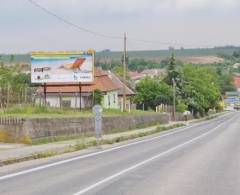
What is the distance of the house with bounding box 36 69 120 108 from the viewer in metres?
58.1

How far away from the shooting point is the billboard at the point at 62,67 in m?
48.0

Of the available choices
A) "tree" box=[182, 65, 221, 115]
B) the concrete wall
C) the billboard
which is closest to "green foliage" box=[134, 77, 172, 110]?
"tree" box=[182, 65, 221, 115]

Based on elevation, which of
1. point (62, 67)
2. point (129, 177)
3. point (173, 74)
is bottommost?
point (129, 177)

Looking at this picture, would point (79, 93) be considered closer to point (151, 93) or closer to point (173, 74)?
point (151, 93)

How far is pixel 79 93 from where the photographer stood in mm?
58250

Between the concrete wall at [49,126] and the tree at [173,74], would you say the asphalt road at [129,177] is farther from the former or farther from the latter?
the tree at [173,74]

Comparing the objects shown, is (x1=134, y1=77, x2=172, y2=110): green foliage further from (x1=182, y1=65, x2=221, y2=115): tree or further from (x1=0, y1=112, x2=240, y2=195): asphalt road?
(x1=0, y1=112, x2=240, y2=195): asphalt road

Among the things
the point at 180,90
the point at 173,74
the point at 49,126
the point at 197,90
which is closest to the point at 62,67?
the point at 49,126

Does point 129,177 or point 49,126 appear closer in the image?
point 129,177

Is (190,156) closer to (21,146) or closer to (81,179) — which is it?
(21,146)

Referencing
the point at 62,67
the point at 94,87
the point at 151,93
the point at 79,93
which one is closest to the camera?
the point at 62,67

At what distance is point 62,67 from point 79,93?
32.5 ft

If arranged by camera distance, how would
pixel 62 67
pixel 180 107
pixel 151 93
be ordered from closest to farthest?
1. pixel 62 67
2. pixel 151 93
3. pixel 180 107

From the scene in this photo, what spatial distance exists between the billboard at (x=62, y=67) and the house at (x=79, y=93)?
9.88ft
